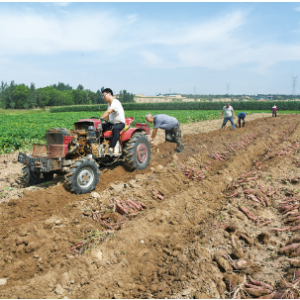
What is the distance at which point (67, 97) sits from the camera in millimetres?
82438

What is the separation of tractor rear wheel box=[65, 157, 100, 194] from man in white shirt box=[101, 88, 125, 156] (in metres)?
0.91

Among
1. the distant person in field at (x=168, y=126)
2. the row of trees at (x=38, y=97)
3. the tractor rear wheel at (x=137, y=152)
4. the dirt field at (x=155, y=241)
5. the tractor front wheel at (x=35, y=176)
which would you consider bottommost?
the dirt field at (x=155, y=241)

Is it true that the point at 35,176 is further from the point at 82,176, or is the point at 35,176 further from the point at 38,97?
the point at 38,97

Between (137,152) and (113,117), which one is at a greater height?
(113,117)

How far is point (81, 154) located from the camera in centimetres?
579

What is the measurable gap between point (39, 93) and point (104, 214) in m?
85.1

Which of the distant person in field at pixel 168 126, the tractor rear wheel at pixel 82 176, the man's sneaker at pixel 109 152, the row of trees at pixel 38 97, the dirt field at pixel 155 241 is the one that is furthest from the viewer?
the row of trees at pixel 38 97

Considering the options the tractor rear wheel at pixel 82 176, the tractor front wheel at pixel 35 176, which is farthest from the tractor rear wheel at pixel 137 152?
the tractor front wheel at pixel 35 176

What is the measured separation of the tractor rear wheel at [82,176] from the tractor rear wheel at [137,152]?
51.3 inches

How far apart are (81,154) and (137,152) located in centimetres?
152

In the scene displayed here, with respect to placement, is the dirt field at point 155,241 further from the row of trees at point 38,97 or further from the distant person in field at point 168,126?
the row of trees at point 38,97

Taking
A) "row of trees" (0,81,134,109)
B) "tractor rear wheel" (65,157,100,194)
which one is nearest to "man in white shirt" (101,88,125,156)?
"tractor rear wheel" (65,157,100,194)

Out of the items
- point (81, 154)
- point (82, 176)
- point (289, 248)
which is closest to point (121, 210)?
point (82, 176)

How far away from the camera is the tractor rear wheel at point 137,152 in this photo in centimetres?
652
